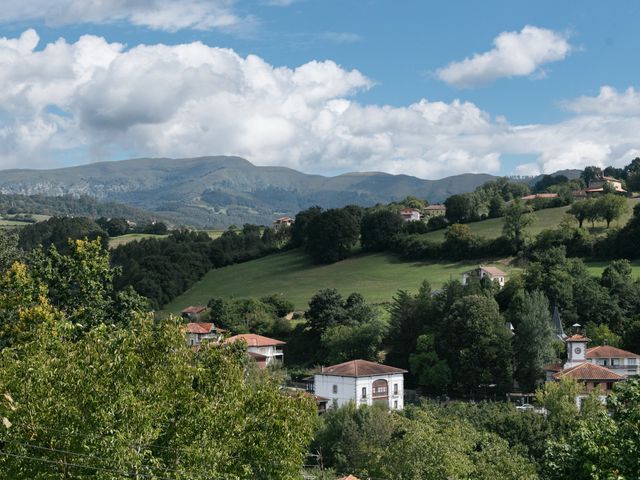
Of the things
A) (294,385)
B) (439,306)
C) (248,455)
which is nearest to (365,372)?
(294,385)

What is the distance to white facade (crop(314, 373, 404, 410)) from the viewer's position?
189ft

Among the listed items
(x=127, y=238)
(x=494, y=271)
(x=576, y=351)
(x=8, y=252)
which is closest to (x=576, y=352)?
(x=576, y=351)

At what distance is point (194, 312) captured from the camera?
282 ft

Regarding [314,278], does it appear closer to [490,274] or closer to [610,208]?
[490,274]

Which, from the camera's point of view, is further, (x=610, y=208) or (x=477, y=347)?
(x=610, y=208)

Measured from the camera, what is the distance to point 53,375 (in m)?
17.5

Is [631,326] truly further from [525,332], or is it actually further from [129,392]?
[129,392]

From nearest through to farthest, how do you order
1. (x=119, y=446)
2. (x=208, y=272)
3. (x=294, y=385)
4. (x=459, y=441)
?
(x=119, y=446) < (x=459, y=441) < (x=294, y=385) < (x=208, y=272)

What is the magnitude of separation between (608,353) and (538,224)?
48.2 metres

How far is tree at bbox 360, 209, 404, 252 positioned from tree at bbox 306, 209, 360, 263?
4.37ft

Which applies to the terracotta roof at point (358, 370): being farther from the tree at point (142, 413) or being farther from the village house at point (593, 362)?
the tree at point (142, 413)

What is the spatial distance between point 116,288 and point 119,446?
8643 centimetres

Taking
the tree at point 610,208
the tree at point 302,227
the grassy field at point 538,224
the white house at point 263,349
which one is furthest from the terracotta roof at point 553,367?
the tree at point 302,227

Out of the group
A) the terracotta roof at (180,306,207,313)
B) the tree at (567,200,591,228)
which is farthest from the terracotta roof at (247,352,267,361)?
the tree at (567,200,591,228)
